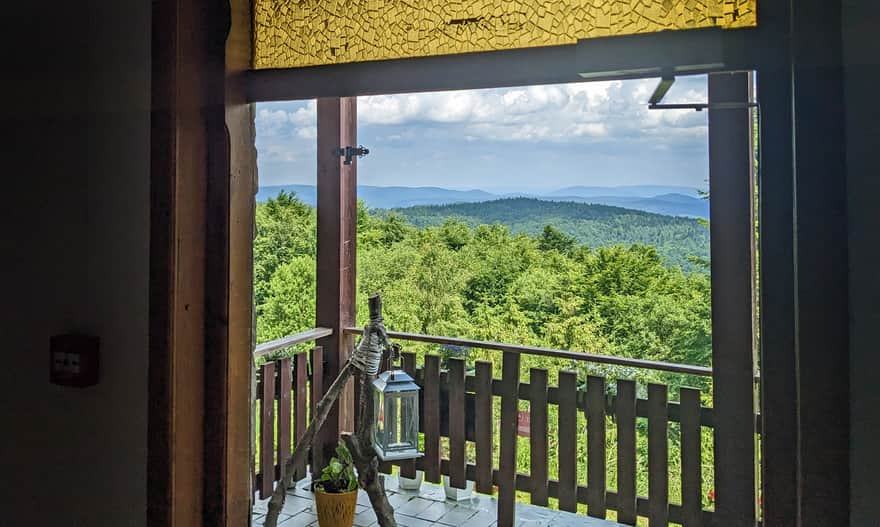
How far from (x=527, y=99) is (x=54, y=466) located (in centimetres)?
268

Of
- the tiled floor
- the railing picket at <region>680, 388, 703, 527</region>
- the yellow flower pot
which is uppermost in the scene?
the railing picket at <region>680, 388, 703, 527</region>

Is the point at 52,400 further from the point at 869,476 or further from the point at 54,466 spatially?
the point at 869,476

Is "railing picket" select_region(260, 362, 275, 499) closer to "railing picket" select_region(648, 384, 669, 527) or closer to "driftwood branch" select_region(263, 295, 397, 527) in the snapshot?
"driftwood branch" select_region(263, 295, 397, 527)

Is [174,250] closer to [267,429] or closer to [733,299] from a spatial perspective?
[733,299]

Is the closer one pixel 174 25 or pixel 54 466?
pixel 174 25

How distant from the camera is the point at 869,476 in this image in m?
0.90

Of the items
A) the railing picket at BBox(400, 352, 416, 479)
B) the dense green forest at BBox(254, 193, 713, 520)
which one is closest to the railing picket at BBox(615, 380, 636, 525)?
the dense green forest at BBox(254, 193, 713, 520)

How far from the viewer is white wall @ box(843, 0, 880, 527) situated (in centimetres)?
90

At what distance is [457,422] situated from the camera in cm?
302

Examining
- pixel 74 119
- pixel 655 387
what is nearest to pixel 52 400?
pixel 74 119

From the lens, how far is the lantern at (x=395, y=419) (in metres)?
2.57

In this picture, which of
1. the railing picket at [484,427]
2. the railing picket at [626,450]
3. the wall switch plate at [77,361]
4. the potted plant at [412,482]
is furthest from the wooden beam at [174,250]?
the potted plant at [412,482]

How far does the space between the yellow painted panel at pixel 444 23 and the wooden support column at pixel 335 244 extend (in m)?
1.91

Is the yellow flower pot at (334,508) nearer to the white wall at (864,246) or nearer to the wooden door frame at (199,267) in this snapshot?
the wooden door frame at (199,267)
